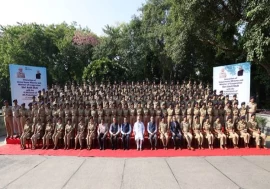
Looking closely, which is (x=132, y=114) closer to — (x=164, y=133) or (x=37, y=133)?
(x=164, y=133)

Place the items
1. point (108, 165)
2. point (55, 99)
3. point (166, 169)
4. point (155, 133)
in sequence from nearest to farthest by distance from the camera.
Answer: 1. point (166, 169)
2. point (108, 165)
3. point (155, 133)
4. point (55, 99)

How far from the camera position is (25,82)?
11.6 metres

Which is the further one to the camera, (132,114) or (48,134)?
(132,114)

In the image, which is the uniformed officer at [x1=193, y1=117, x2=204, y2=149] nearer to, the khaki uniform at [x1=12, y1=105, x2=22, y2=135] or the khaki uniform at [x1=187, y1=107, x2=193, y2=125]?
the khaki uniform at [x1=187, y1=107, x2=193, y2=125]

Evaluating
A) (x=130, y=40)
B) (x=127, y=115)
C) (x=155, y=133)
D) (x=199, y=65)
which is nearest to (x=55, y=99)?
(x=127, y=115)

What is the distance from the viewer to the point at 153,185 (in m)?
5.54

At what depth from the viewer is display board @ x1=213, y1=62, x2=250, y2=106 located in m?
10.7

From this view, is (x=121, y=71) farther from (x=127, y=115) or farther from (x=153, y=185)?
(x=153, y=185)

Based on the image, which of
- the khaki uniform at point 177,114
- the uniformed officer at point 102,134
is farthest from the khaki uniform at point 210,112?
the uniformed officer at point 102,134

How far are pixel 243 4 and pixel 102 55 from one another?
15.6 m

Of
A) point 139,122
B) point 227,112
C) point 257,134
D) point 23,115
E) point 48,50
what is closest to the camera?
point 257,134

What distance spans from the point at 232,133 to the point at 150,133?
3.06m

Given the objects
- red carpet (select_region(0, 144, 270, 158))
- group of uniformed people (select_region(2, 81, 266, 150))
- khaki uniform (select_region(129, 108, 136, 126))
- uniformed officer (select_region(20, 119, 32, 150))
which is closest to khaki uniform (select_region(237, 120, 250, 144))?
group of uniformed people (select_region(2, 81, 266, 150))

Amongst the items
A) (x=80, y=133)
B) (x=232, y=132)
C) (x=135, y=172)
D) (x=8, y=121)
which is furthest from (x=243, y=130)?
(x=8, y=121)
